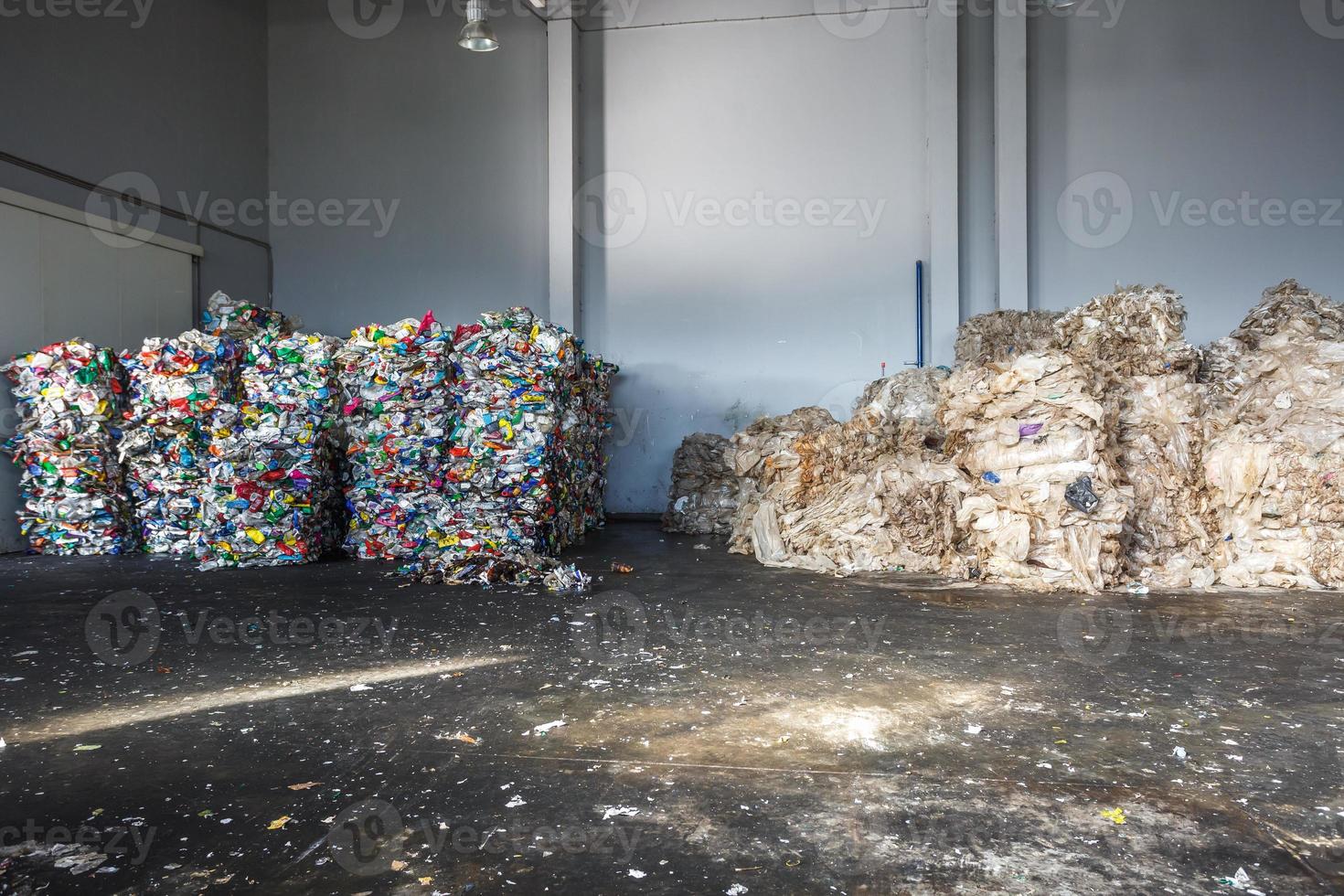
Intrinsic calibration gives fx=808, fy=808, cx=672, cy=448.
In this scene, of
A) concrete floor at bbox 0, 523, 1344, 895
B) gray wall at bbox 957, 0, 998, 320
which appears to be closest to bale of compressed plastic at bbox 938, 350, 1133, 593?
concrete floor at bbox 0, 523, 1344, 895

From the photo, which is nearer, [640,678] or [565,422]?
[640,678]

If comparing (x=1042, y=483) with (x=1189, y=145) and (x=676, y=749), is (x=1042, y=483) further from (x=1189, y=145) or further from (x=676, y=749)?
(x=1189, y=145)

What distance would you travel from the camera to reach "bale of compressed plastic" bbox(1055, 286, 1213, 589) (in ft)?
18.1

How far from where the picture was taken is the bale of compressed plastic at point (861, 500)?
5.98 m

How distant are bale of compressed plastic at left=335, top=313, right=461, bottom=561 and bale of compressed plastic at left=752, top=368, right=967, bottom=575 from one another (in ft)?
8.66

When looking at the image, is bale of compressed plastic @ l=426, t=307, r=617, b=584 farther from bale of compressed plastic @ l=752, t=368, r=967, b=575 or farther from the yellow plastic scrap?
the yellow plastic scrap

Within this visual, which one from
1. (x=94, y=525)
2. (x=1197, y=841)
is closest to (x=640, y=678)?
(x=1197, y=841)

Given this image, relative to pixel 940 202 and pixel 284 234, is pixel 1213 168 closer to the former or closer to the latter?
pixel 940 202

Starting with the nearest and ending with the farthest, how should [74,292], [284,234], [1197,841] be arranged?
[1197,841], [74,292], [284,234]

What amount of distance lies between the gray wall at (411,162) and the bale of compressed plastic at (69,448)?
4.03 metres

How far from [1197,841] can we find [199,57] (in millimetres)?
11838

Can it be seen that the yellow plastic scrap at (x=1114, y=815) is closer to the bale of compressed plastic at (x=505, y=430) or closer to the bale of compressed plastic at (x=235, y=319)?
the bale of compressed plastic at (x=505, y=430)

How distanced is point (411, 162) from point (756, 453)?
6.52m

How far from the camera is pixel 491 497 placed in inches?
243
